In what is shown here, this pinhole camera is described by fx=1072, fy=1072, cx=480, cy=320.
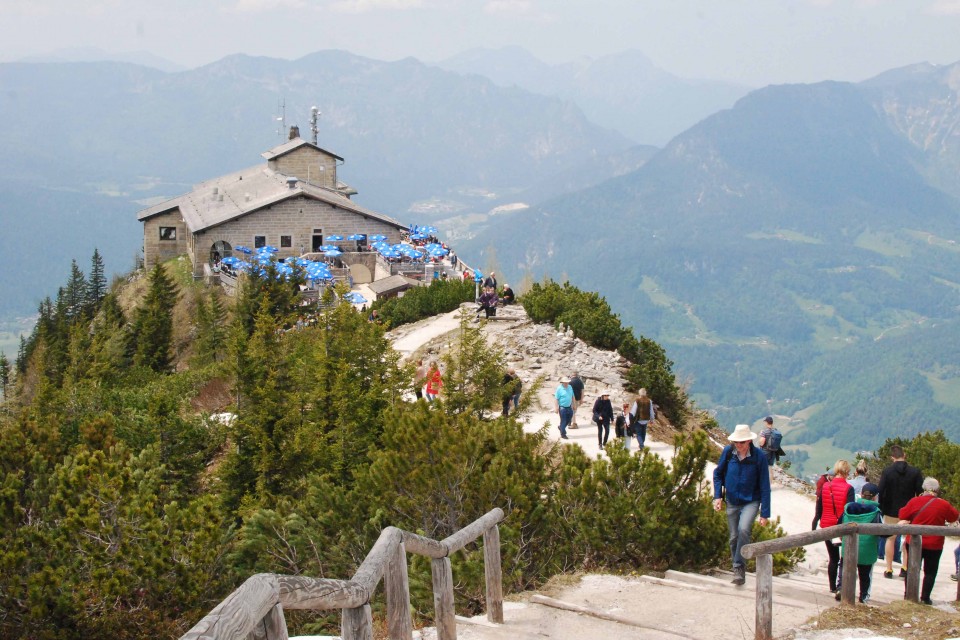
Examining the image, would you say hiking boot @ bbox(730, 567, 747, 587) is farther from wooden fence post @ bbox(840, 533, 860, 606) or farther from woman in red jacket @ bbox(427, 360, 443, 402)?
woman in red jacket @ bbox(427, 360, 443, 402)

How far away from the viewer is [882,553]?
47.4ft

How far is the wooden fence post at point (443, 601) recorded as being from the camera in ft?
24.8

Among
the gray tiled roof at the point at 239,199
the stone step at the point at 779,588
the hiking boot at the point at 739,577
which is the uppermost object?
the gray tiled roof at the point at 239,199

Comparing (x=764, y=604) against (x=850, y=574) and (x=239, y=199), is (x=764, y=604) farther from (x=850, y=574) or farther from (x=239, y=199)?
(x=239, y=199)

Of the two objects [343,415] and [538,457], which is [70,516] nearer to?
[538,457]

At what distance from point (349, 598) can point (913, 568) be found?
6.45m

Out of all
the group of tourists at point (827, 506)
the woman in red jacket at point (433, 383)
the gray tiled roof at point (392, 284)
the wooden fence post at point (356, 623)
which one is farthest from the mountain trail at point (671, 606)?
the gray tiled roof at point (392, 284)

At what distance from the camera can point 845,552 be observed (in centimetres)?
931

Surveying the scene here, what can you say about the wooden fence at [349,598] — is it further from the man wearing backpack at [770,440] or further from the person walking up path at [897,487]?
the man wearing backpack at [770,440]

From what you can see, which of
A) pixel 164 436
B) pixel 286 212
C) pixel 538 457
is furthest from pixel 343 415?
pixel 286 212

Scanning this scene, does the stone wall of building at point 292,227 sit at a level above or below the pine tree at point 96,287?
above

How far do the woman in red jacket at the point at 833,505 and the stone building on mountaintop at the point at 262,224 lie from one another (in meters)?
44.9

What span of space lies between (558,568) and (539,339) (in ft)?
56.4

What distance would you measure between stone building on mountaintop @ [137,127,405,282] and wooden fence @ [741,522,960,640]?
151 ft
